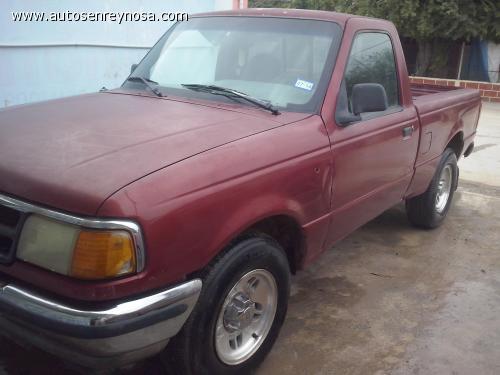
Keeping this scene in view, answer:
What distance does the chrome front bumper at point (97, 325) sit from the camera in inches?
77.9

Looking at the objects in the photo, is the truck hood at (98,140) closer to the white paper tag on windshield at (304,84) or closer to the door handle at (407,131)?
the white paper tag on windshield at (304,84)

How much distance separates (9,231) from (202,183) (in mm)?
810

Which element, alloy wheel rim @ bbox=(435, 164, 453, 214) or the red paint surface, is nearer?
the red paint surface

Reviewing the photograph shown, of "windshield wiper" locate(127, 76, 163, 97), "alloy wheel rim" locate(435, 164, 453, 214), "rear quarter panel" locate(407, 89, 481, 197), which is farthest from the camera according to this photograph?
"alloy wheel rim" locate(435, 164, 453, 214)

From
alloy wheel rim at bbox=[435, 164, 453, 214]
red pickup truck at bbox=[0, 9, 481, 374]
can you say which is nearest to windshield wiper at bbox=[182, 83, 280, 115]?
red pickup truck at bbox=[0, 9, 481, 374]

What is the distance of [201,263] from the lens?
7.47 ft

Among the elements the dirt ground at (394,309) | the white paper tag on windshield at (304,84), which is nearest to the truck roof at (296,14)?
the white paper tag on windshield at (304,84)

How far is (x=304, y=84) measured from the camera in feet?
10.6

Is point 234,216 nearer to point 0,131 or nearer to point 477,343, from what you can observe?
point 0,131

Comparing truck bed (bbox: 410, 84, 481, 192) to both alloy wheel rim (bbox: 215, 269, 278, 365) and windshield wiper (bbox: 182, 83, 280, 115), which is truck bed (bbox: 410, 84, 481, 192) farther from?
alloy wheel rim (bbox: 215, 269, 278, 365)

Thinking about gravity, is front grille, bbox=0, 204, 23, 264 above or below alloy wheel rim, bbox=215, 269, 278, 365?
above

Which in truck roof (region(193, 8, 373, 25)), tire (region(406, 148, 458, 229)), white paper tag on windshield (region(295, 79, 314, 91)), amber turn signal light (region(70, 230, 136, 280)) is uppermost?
truck roof (region(193, 8, 373, 25))

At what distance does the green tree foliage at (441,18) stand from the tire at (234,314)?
12.8 meters

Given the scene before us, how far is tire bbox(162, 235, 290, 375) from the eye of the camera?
7.66ft
